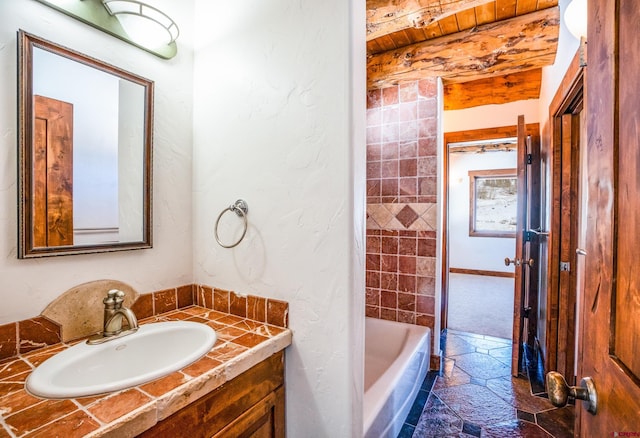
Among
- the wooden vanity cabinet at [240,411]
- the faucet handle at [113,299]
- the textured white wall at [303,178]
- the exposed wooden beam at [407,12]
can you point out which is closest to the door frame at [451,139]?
the exposed wooden beam at [407,12]

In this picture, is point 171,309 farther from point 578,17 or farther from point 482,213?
point 482,213

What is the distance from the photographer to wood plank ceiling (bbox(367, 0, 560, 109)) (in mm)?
1765

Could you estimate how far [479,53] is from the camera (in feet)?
6.99

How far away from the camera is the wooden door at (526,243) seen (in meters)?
2.24

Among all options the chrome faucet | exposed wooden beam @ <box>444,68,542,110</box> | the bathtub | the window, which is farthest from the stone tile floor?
the window

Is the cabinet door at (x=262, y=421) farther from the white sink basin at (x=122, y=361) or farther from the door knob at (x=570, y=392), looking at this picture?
the door knob at (x=570, y=392)

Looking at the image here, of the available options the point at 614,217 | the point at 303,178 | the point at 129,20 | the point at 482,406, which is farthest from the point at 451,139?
the point at 129,20

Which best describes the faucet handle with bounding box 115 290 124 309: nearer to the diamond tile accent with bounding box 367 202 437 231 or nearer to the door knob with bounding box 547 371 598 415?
the door knob with bounding box 547 371 598 415

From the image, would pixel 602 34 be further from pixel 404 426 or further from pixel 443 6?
pixel 404 426

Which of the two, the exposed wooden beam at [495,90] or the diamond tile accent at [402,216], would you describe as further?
the exposed wooden beam at [495,90]

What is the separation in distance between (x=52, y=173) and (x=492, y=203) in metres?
7.04

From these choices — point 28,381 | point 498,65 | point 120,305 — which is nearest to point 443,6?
point 498,65

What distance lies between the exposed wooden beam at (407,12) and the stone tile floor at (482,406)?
240 centimetres

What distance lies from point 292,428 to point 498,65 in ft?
8.53
